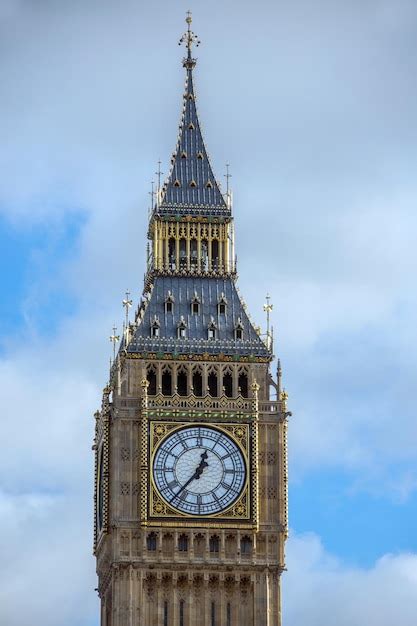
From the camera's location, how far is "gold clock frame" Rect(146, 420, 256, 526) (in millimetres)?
90938

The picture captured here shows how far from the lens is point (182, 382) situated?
9344 cm

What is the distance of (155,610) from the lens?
297 feet

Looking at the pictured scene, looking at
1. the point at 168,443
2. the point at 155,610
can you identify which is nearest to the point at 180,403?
the point at 168,443

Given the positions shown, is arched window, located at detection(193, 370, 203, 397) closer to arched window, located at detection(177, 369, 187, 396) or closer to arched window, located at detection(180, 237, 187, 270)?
arched window, located at detection(177, 369, 187, 396)

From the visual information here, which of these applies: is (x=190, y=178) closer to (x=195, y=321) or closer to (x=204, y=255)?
(x=204, y=255)

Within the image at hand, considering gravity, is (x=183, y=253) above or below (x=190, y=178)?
below

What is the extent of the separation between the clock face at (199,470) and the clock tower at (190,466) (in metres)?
0.03

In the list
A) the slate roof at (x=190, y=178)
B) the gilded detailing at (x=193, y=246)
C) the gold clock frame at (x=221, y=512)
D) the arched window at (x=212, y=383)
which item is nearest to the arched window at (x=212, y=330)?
the arched window at (x=212, y=383)

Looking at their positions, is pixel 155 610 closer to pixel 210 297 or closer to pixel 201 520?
pixel 201 520

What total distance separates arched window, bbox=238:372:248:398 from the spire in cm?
637

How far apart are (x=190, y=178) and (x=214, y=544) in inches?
555

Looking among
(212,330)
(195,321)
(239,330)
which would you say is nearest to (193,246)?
(195,321)

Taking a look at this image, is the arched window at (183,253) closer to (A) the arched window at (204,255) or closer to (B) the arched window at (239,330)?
(A) the arched window at (204,255)

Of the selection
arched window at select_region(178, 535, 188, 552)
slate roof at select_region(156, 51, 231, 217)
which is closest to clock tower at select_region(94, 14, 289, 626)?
arched window at select_region(178, 535, 188, 552)
